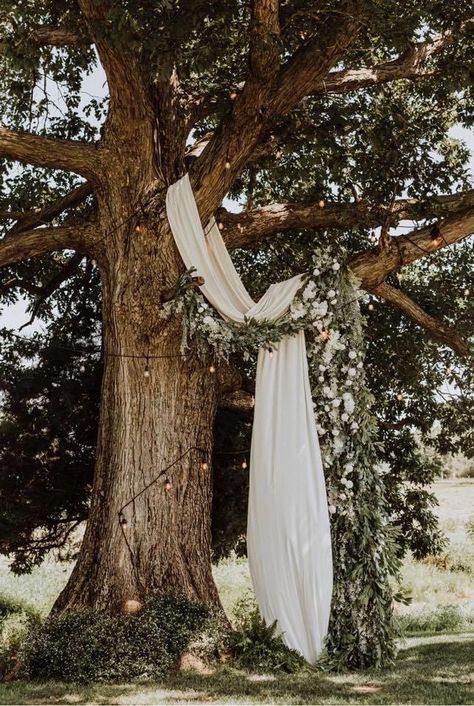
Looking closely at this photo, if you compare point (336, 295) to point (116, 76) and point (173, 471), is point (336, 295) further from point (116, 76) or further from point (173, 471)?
point (116, 76)

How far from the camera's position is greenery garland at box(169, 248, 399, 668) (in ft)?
22.2

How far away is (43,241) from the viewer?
8156 millimetres

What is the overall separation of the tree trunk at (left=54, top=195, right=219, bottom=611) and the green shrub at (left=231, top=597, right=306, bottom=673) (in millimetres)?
559

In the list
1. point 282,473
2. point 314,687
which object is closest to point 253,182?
point 282,473

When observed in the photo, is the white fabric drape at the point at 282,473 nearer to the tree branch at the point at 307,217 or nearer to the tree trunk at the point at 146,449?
the tree trunk at the point at 146,449

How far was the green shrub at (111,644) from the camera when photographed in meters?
6.22

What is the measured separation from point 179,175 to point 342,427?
3.19 m

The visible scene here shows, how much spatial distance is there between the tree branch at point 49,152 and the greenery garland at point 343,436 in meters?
1.83

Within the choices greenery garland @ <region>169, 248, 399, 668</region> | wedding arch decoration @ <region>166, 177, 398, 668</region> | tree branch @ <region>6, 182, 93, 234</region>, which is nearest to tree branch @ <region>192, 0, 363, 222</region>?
wedding arch decoration @ <region>166, 177, 398, 668</region>

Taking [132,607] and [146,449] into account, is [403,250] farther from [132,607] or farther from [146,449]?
[132,607]

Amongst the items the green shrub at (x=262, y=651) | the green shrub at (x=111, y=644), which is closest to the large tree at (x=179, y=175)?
the green shrub at (x=111, y=644)

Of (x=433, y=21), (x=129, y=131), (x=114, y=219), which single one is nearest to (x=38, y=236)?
(x=114, y=219)

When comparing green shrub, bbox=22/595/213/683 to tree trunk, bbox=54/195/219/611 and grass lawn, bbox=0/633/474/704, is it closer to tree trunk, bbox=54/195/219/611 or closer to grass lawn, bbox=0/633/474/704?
grass lawn, bbox=0/633/474/704

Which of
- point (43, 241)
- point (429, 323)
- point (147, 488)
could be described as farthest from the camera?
point (429, 323)
